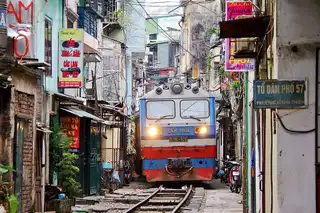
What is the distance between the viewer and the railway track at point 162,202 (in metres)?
19.7

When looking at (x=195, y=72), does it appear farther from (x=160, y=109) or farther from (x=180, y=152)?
(x=180, y=152)

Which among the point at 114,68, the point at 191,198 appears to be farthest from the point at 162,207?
the point at 114,68

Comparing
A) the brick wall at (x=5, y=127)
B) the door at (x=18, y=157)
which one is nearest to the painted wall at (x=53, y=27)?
the door at (x=18, y=157)

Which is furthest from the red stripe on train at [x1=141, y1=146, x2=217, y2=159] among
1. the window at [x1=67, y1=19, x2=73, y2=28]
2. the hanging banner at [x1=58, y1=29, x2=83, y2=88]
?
the hanging banner at [x1=58, y1=29, x2=83, y2=88]

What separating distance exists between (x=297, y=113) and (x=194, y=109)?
18081 millimetres

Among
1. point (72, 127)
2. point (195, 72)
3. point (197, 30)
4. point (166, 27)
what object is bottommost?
point (72, 127)

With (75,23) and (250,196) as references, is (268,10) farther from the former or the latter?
(75,23)

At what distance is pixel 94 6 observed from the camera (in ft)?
101

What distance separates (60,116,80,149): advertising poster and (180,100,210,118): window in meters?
5.36

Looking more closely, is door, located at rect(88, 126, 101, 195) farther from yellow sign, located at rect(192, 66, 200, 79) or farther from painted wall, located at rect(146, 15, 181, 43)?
painted wall, located at rect(146, 15, 181, 43)

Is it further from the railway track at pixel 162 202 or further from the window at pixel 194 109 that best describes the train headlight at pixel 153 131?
the railway track at pixel 162 202

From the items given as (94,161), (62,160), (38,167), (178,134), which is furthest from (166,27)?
(38,167)

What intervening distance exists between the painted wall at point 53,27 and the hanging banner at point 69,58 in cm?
27

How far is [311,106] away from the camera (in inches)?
336
